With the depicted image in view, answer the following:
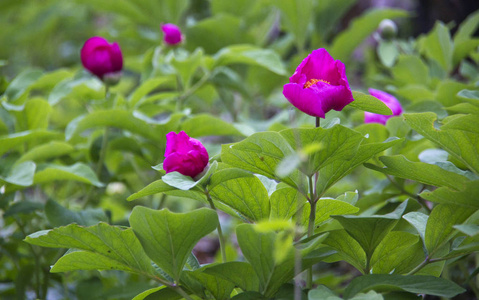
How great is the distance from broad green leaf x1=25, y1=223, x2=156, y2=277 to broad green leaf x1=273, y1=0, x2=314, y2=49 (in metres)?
0.89

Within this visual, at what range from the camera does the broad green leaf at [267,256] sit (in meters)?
0.50

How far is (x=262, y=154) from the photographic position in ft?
1.74

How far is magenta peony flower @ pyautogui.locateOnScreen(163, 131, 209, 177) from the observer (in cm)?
55

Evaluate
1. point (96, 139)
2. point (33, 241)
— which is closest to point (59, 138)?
point (96, 139)

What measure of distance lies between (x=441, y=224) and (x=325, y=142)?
18cm

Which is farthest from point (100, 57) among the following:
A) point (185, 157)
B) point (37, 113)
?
point (185, 157)

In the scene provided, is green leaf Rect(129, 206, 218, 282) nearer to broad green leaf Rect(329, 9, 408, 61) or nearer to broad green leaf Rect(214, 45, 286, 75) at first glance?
broad green leaf Rect(214, 45, 286, 75)

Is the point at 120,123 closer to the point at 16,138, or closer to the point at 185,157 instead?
the point at 16,138

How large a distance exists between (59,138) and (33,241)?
494 millimetres

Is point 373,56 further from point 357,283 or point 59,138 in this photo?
point 357,283

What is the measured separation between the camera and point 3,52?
2.11 metres

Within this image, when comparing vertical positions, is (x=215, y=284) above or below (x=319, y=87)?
below

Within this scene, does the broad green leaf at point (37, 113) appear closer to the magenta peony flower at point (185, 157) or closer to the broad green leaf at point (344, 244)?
the magenta peony flower at point (185, 157)

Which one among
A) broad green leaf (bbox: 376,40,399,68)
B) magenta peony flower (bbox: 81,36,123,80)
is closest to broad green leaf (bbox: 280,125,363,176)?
magenta peony flower (bbox: 81,36,123,80)
